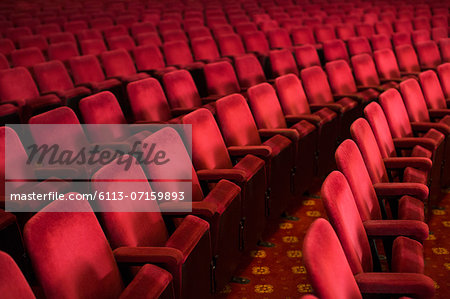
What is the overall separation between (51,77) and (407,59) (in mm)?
729

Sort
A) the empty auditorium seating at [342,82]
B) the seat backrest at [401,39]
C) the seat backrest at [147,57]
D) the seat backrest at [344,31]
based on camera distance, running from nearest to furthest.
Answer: the empty auditorium seating at [342,82] < the seat backrest at [147,57] < the seat backrest at [401,39] < the seat backrest at [344,31]

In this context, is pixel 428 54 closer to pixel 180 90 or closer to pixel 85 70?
pixel 180 90

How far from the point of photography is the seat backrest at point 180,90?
0.68m

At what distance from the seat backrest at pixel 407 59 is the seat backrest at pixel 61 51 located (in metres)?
0.69

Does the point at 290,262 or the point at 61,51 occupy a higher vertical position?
the point at 61,51

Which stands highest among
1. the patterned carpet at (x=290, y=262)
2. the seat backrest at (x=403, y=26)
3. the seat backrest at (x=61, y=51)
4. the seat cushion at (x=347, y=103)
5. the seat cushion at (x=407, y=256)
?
the seat backrest at (x=403, y=26)

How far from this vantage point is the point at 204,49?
40.5 inches

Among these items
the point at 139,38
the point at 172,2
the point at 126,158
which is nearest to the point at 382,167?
the point at 126,158

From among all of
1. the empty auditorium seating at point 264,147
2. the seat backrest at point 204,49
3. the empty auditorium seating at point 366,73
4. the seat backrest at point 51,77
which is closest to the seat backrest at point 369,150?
the empty auditorium seating at point 264,147

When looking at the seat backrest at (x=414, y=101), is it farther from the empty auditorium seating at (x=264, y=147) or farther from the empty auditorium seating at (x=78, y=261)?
the empty auditorium seating at (x=78, y=261)

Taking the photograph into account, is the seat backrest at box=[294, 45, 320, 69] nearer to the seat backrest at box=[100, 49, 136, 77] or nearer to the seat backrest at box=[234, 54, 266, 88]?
the seat backrest at box=[234, 54, 266, 88]

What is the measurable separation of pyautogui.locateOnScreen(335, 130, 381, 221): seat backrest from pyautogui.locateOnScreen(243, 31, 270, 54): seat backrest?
30.1 inches

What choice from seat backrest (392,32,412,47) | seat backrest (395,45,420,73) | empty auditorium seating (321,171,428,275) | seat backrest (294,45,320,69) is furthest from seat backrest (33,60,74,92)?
seat backrest (392,32,412,47)

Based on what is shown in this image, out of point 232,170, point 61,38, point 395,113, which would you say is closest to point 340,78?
point 395,113
